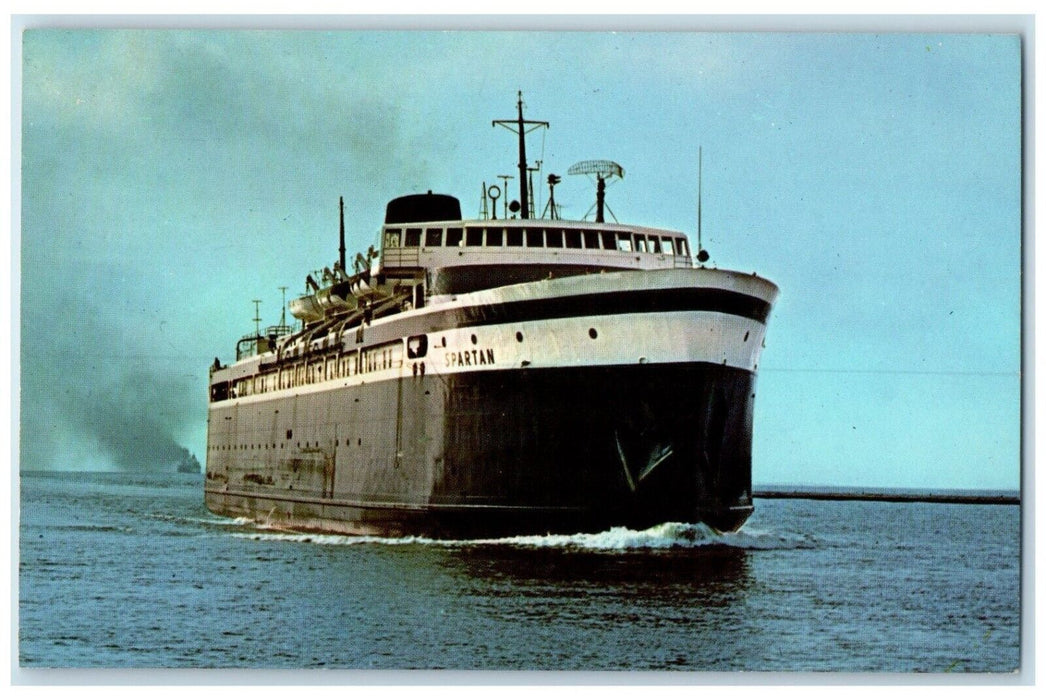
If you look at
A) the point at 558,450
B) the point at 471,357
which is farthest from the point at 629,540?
the point at 471,357

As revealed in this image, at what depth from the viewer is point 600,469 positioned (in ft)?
56.9

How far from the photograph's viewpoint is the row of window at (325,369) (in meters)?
20.7

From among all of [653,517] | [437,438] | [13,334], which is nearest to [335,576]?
[437,438]

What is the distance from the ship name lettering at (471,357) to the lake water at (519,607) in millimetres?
2661

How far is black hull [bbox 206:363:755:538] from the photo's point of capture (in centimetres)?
1731

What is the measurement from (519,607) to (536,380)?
4.15m

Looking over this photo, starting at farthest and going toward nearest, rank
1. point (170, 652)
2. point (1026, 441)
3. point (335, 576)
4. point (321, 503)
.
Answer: point (321, 503)
point (335, 576)
point (170, 652)
point (1026, 441)

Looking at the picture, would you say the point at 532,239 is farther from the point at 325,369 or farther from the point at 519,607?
the point at 519,607

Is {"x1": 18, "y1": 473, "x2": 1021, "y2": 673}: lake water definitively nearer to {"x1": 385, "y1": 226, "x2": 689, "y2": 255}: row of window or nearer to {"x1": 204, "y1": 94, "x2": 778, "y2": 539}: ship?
{"x1": 204, "y1": 94, "x2": 778, "y2": 539}: ship

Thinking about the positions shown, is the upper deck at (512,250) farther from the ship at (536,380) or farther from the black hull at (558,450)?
the black hull at (558,450)

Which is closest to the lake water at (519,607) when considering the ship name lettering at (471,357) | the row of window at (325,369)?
the ship name lettering at (471,357)

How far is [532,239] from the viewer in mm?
21438

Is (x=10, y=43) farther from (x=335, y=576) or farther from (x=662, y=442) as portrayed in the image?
(x=662, y=442)

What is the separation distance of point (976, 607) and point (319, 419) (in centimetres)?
1316
